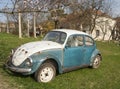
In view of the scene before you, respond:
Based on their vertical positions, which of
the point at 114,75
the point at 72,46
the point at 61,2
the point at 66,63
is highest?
the point at 61,2

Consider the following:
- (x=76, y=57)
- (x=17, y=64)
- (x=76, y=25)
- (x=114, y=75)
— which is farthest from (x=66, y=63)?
(x=76, y=25)

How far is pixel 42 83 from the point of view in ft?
25.0

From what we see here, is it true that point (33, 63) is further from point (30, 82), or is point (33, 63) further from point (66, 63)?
point (66, 63)

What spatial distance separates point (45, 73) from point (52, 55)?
649mm

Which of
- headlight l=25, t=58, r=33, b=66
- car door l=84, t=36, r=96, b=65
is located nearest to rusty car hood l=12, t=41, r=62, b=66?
headlight l=25, t=58, r=33, b=66

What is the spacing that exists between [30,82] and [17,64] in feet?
2.38

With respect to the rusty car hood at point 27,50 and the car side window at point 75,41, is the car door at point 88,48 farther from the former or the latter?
the rusty car hood at point 27,50

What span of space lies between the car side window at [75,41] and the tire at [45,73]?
121 centimetres

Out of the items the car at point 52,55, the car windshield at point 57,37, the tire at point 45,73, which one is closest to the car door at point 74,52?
the car at point 52,55

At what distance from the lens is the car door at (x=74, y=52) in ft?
28.2

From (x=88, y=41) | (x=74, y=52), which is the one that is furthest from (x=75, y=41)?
(x=88, y=41)

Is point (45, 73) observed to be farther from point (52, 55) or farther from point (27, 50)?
point (27, 50)

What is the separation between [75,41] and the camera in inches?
359

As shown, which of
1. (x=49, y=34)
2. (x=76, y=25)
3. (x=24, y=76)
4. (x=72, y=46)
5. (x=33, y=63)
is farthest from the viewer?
(x=76, y=25)
